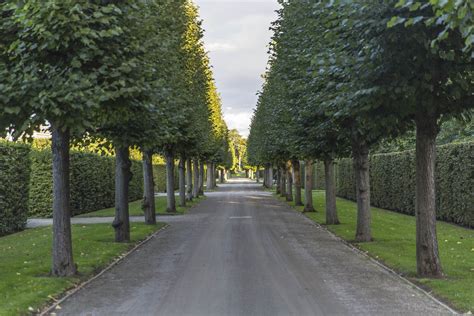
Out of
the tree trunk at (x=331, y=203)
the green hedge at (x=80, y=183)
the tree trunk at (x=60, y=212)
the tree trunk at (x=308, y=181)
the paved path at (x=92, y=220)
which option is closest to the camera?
the tree trunk at (x=60, y=212)

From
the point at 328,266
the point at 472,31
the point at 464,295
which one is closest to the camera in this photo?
the point at 472,31

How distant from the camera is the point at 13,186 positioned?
19.3 meters

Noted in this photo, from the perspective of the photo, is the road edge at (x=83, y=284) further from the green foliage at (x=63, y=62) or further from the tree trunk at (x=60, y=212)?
the green foliage at (x=63, y=62)

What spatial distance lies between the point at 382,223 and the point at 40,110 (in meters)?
14.9

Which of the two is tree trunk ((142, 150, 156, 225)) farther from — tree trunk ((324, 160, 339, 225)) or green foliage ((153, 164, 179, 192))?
green foliage ((153, 164, 179, 192))

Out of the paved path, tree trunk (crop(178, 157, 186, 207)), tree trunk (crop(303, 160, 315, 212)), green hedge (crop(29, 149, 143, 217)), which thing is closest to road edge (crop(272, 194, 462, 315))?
tree trunk (crop(303, 160, 315, 212))

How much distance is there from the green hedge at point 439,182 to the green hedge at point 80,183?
15745 millimetres

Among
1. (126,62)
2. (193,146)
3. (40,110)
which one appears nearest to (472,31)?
(126,62)

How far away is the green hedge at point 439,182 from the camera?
62.5ft

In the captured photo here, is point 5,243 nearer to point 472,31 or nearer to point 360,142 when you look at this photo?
point 360,142

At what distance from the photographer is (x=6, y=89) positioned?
875 cm

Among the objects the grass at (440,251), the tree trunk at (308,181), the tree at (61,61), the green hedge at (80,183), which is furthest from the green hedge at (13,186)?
the tree trunk at (308,181)

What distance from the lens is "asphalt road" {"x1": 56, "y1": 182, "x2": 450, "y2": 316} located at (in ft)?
26.0

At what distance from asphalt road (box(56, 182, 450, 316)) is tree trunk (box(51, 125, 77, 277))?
2.78 feet
